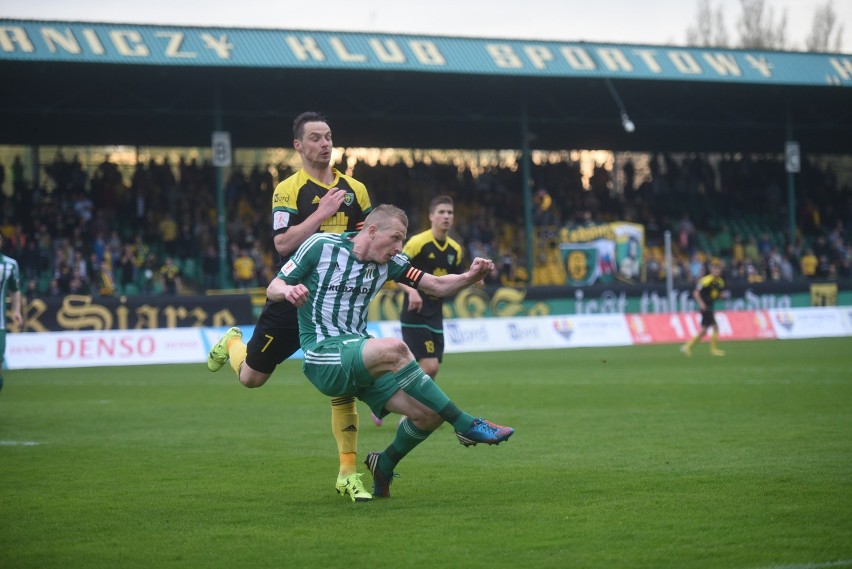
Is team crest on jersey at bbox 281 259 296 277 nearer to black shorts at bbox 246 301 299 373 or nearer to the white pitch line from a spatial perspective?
black shorts at bbox 246 301 299 373

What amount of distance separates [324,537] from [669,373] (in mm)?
13916

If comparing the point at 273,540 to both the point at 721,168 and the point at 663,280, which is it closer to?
the point at 663,280

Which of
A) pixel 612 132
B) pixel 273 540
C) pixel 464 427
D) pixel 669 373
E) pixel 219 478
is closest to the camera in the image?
pixel 273 540

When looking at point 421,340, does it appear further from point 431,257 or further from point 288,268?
point 288,268

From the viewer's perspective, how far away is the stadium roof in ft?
99.3

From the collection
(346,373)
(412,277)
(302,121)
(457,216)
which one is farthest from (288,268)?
(457,216)

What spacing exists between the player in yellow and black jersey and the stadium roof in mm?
17980

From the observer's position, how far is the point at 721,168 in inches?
1841

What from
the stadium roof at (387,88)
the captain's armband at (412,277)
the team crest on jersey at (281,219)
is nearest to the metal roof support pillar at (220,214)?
the stadium roof at (387,88)

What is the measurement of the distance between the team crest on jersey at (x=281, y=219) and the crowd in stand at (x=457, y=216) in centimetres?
2236

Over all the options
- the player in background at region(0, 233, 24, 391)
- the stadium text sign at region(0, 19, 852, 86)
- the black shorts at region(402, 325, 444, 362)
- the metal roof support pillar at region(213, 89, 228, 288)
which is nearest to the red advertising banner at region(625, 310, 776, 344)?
the stadium text sign at region(0, 19, 852, 86)

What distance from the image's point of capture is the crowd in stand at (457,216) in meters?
32.5

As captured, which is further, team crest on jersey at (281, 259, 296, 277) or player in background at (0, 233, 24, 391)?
player in background at (0, 233, 24, 391)

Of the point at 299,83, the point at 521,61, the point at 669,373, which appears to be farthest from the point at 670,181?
the point at 669,373
